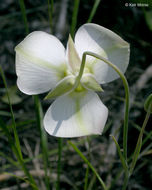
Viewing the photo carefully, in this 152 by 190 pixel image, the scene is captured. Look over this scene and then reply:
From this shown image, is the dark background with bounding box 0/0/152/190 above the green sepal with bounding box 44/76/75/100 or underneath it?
underneath

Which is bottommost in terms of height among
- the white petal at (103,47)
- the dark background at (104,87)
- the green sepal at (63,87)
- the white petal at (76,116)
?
the dark background at (104,87)

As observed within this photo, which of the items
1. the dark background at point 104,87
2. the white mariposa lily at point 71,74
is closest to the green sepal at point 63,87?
the white mariposa lily at point 71,74

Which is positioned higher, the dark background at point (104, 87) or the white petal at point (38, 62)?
the white petal at point (38, 62)

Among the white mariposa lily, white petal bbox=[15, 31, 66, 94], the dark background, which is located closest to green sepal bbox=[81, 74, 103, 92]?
the white mariposa lily

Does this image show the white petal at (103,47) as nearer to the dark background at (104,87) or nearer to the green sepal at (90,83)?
the green sepal at (90,83)

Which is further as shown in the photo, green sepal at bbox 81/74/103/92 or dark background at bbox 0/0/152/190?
dark background at bbox 0/0/152/190

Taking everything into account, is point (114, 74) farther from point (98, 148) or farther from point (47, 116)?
point (98, 148)

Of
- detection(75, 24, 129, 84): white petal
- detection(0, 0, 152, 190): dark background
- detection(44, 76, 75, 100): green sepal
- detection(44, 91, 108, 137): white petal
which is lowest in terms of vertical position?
detection(0, 0, 152, 190): dark background

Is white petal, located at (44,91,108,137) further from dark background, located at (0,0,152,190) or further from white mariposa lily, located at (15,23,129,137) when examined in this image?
dark background, located at (0,0,152,190)
